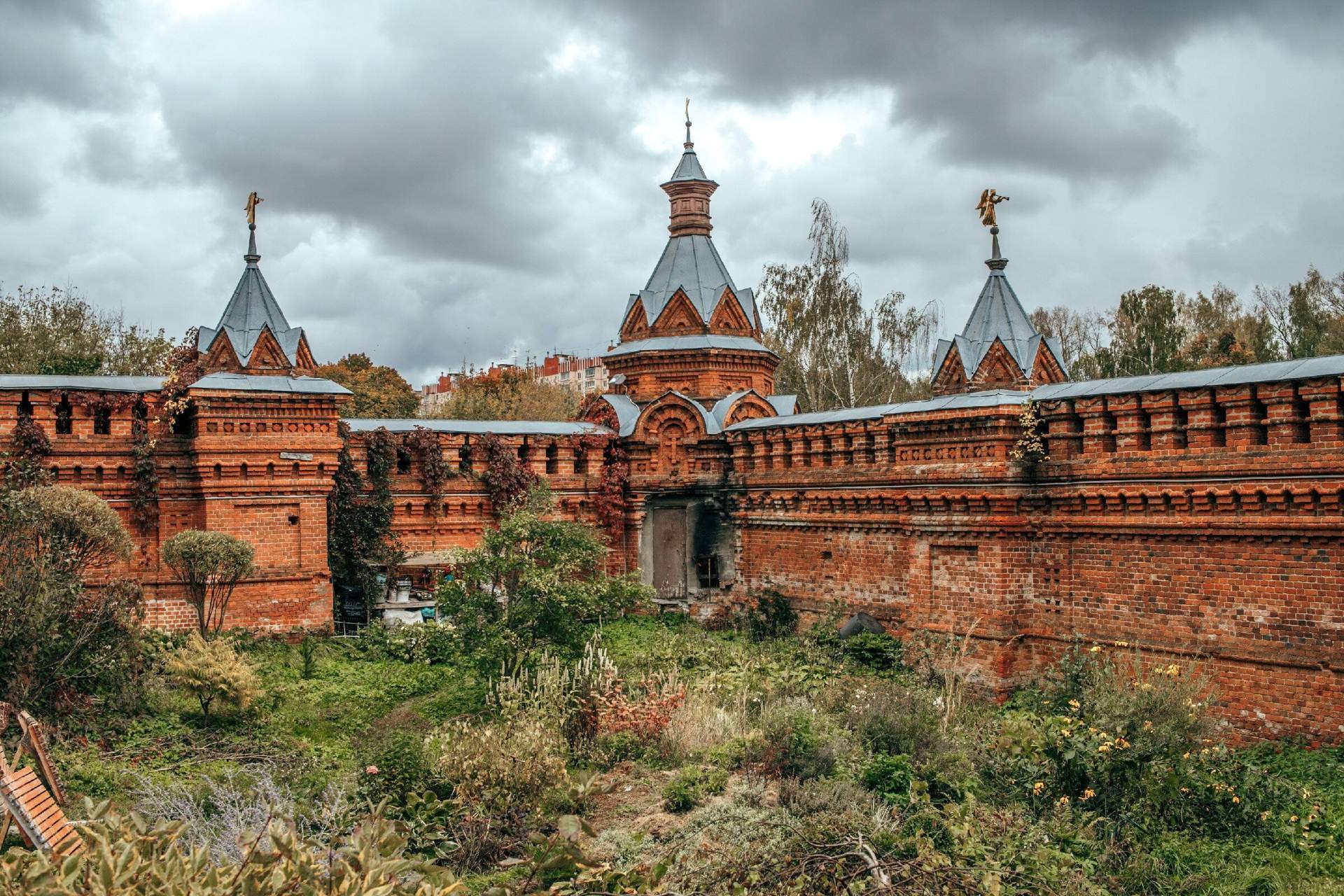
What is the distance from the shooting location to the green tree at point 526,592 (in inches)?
567

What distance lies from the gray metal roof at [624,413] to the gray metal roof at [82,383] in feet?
25.1

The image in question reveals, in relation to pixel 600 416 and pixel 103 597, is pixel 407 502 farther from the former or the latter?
pixel 103 597

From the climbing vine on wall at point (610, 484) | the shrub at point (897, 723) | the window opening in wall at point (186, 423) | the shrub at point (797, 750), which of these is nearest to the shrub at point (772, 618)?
the climbing vine on wall at point (610, 484)

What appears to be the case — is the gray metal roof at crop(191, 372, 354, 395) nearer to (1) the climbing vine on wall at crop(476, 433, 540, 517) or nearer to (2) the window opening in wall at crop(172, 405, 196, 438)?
(2) the window opening in wall at crop(172, 405, 196, 438)

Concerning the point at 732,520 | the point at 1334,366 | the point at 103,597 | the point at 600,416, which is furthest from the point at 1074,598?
the point at 103,597

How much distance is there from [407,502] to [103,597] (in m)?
6.33

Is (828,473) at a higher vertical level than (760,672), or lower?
higher

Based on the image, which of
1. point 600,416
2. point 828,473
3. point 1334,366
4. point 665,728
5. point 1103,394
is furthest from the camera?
point 600,416

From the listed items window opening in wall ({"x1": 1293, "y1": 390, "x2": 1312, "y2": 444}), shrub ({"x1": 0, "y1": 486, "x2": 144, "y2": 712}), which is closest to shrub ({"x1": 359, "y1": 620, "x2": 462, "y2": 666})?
shrub ({"x1": 0, "y1": 486, "x2": 144, "y2": 712})

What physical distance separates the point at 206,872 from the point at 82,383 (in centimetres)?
1328

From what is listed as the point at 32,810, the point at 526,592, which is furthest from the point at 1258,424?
the point at 32,810

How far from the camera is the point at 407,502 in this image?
18609 millimetres

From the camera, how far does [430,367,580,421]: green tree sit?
138 feet

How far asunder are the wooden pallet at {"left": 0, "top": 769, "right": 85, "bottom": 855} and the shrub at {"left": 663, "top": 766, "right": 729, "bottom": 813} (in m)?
4.96
